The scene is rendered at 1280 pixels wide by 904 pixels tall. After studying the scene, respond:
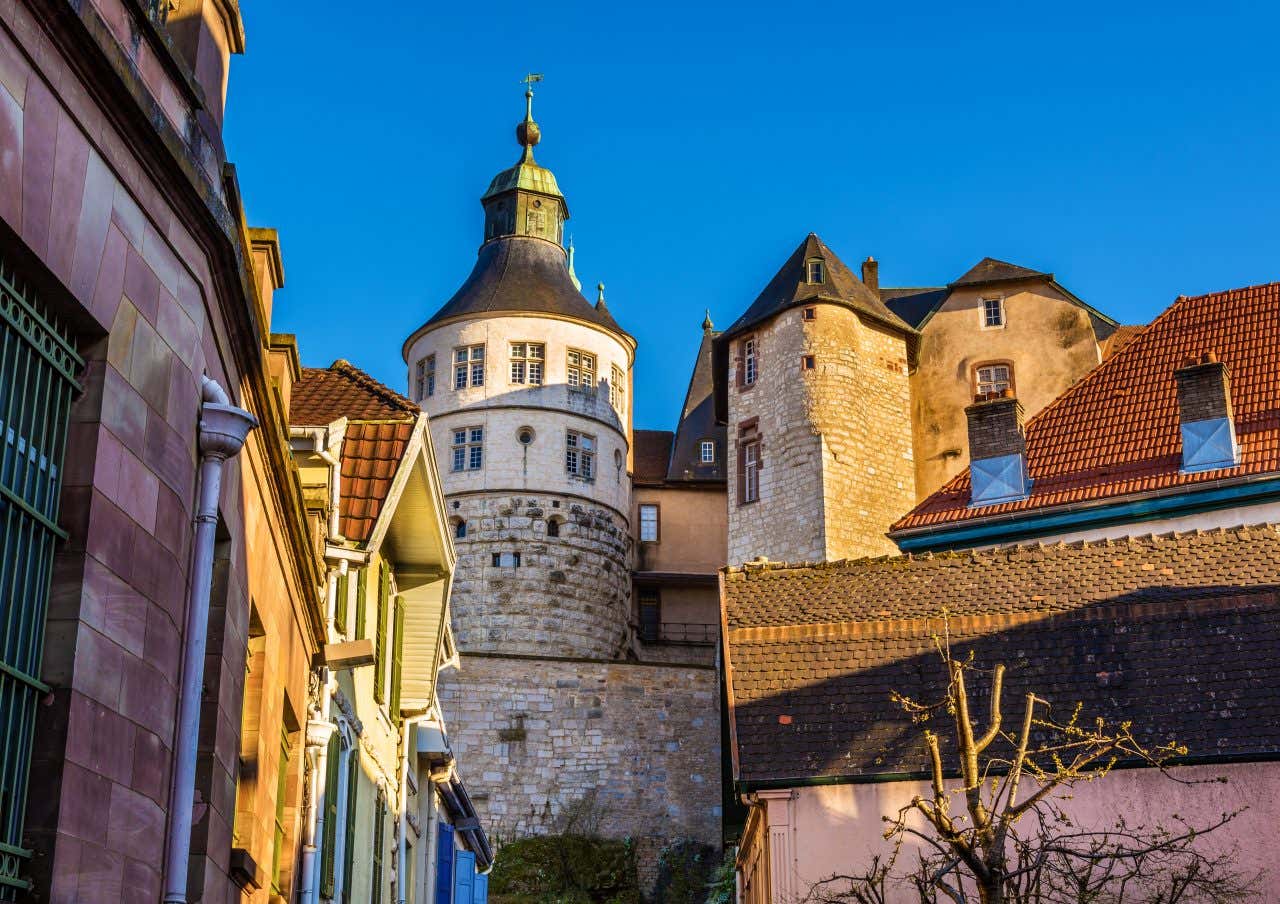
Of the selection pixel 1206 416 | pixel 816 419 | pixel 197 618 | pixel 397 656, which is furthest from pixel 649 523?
pixel 197 618

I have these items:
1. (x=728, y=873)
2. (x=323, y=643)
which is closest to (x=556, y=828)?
(x=728, y=873)

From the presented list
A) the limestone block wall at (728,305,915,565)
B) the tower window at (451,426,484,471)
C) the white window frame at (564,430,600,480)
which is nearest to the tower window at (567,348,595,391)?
the white window frame at (564,430,600,480)

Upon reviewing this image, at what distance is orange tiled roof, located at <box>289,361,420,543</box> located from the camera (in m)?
12.5

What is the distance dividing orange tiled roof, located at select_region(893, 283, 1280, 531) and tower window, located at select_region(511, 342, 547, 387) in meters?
20.4

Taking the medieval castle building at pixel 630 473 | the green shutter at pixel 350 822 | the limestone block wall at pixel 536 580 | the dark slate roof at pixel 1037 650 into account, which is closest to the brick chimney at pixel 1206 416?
the dark slate roof at pixel 1037 650

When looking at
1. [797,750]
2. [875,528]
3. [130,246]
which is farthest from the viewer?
[875,528]

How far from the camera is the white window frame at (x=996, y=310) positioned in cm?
4194

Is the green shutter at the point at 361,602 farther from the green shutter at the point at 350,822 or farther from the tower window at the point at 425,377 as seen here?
the tower window at the point at 425,377

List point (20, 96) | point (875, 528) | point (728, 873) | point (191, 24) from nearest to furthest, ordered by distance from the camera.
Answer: point (20, 96), point (191, 24), point (728, 873), point (875, 528)

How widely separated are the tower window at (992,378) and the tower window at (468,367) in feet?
45.0

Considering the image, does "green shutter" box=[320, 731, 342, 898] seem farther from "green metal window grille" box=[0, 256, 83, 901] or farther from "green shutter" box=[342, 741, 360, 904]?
"green metal window grille" box=[0, 256, 83, 901]

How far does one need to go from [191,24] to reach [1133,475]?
69.9ft

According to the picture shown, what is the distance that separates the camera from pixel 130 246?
6137mm

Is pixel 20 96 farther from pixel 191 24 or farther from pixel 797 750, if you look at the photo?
pixel 797 750
